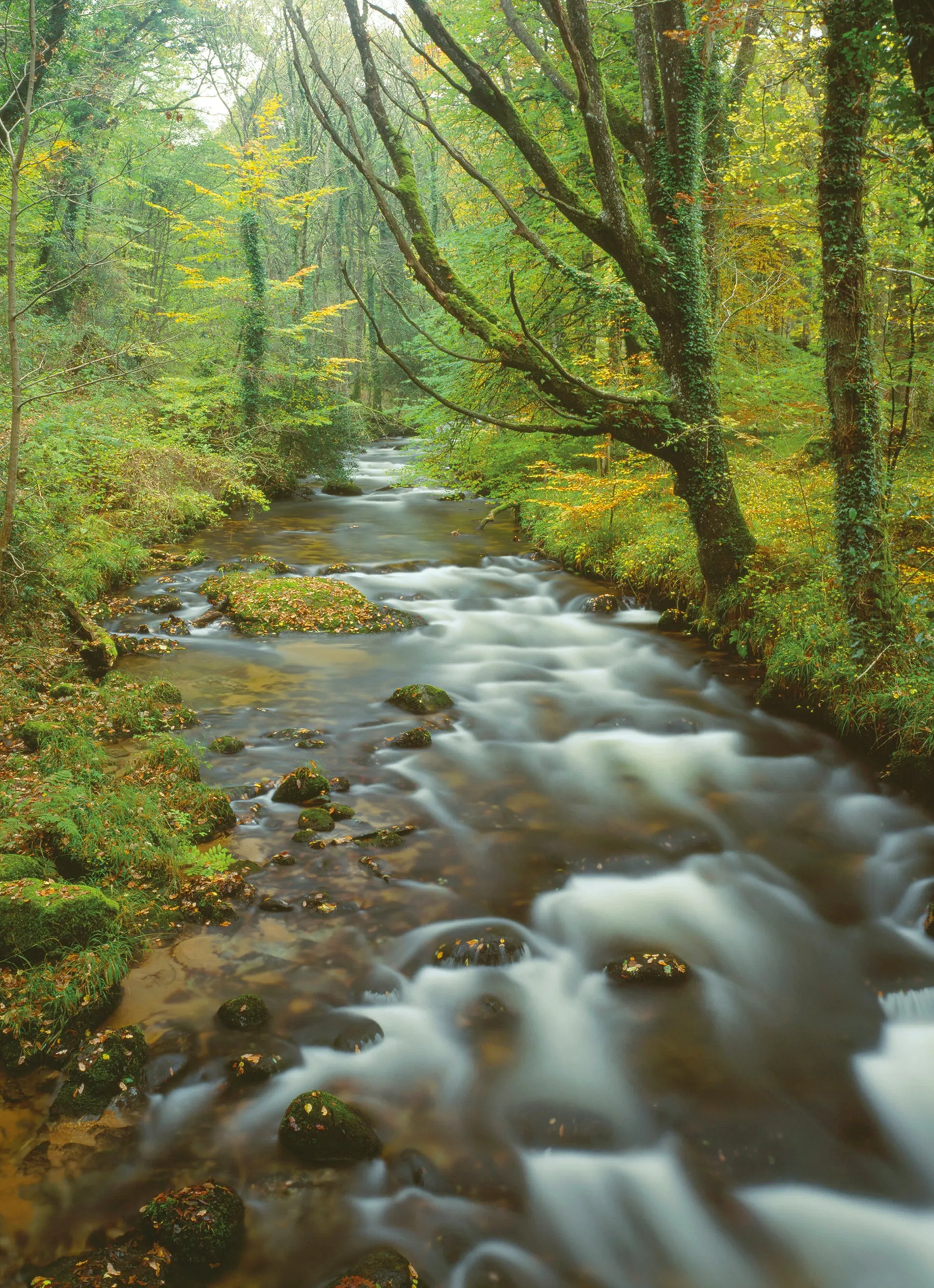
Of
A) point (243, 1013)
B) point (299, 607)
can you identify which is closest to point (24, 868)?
point (243, 1013)

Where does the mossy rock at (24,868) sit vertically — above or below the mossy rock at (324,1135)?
above

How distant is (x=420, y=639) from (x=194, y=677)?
121 inches

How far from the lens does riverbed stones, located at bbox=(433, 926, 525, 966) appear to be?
14.3ft

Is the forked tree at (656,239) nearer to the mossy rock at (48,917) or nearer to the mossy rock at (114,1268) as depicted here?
the mossy rock at (48,917)

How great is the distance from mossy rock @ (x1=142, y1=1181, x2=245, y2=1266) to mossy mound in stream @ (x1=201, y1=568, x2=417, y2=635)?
7190mm

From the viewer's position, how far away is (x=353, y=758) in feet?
21.2

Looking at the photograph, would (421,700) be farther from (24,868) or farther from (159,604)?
(159,604)

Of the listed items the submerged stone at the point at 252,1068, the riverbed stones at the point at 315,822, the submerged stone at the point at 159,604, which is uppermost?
the submerged stone at the point at 159,604

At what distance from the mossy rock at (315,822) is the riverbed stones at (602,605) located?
6346 mm

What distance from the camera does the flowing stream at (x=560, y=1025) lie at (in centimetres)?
298

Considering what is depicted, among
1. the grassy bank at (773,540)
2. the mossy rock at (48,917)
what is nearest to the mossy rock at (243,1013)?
the mossy rock at (48,917)

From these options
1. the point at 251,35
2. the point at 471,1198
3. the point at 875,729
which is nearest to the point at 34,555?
the point at 471,1198

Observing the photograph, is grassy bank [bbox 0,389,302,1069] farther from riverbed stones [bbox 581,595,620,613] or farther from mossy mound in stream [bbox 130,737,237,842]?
riverbed stones [bbox 581,595,620,613]

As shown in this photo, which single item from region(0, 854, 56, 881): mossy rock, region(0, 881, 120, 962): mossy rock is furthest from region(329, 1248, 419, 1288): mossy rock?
region(0, 854, 56, 881): mossy rock
